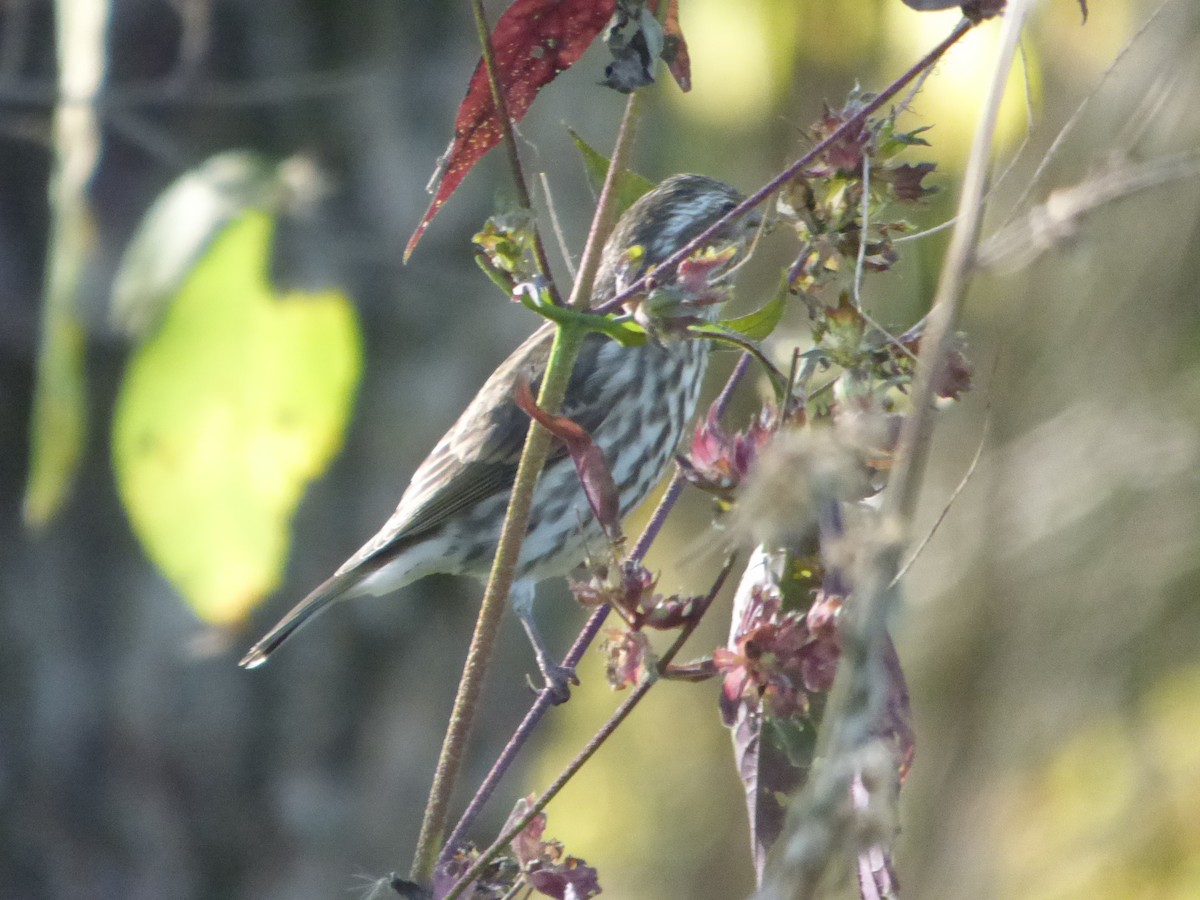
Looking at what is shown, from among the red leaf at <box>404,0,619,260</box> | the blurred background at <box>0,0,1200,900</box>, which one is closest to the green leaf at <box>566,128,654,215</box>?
the red leaf at <box>404,0,619,260</box>

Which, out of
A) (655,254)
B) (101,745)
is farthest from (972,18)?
(101,745)

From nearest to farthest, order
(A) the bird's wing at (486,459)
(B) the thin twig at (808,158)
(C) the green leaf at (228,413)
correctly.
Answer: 1. (B) the thin twig at (808,158)
2. (C) the green leaf at (228,413)
3. (A) the bird's wing at (486,459)

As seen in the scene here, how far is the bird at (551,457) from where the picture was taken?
3084mm

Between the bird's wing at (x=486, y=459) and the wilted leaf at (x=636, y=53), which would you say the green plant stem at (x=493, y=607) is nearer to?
the wilted leaf at (x=636, y=53)

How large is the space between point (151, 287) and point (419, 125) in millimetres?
3115

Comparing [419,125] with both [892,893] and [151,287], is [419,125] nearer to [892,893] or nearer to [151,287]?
[151,287]

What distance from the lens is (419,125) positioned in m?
4.95

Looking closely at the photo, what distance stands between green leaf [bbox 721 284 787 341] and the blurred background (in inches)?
63.5

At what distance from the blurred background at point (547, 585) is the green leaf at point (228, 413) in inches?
55.9

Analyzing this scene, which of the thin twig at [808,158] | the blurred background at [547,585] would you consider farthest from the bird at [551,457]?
the thin twig at [808,158]

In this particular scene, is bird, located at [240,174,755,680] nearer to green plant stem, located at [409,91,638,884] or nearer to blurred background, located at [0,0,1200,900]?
blurred background, located at [0,0,1200,900]

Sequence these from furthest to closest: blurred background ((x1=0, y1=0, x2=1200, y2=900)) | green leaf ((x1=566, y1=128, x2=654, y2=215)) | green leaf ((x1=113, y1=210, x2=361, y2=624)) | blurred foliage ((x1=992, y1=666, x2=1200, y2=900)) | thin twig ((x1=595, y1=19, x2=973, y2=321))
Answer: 1. blurred foliage ((x1=992, y1=666, x2=1200, y2=900))
2. blurred background ((x1=0, y1=0, x2=1200, y2=900))
3. green leaf ((x1=113, y1=210, x2=361, y2=624))
4. green leaf ((x1=566, y1=128, x2=654, y2=215))
5. thin twig ((x1=595, y1=19, x2=973, y2=321))

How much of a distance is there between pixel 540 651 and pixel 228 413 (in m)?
0.76

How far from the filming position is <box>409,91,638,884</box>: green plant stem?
3.62 ft
